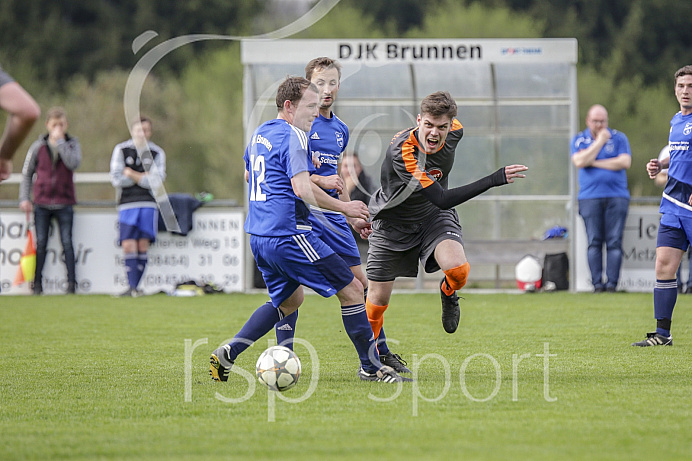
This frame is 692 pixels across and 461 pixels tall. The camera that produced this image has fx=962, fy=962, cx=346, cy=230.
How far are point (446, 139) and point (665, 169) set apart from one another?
2.68m

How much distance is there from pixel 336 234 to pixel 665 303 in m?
3.13

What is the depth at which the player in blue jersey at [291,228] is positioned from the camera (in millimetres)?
6152

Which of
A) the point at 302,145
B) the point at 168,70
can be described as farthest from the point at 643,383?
the point at 168,70

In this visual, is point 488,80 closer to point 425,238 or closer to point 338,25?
point 425,238

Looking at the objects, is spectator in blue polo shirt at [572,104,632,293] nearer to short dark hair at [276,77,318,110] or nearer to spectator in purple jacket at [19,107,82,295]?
spectator in purple jacket at [19,107,82,295]

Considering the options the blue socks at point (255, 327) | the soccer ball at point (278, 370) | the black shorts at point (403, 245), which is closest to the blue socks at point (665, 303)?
the black shorts at point (403, 245)

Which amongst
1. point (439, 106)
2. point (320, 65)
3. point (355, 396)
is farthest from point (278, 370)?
point (320, 65)

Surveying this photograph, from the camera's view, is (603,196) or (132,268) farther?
(132,268)

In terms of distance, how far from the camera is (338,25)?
131ft

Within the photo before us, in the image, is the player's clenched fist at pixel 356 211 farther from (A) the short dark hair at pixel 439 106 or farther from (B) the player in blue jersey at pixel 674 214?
(B) the player in blue jersey at pixel 674 214

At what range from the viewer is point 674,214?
27.1 feet

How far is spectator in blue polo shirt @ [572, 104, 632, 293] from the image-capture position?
14.0 m

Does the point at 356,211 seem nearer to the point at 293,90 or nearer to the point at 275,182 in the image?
the point at 275,182

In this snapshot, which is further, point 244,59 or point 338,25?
point 338,25
